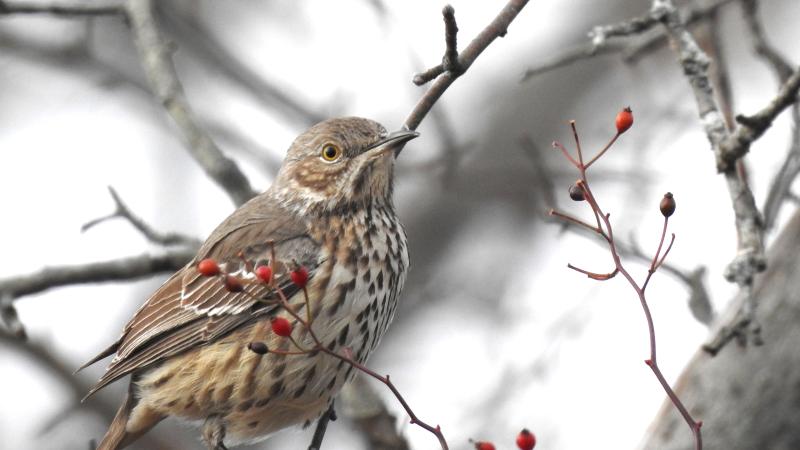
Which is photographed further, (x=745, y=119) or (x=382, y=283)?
(x=382, y=283)

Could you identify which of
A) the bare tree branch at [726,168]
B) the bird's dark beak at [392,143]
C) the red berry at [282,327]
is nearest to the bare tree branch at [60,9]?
the bird's dark beak at [392,143]

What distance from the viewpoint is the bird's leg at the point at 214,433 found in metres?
5.38

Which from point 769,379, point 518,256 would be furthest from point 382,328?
point 518,256

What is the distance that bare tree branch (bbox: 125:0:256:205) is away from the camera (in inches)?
237

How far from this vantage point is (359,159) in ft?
19.0

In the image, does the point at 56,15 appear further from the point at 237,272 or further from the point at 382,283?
the point at 382,283

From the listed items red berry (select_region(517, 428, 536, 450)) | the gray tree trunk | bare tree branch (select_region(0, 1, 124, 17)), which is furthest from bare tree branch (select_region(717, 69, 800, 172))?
bare tree branch (select_region(0, 1, 124, 17))

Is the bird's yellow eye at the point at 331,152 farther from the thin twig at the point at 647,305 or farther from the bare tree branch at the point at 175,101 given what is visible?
the thin twig at the point at 647,305

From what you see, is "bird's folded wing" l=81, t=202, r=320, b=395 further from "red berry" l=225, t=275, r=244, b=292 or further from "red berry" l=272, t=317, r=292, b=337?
"red berry" l=225, t=275, r=244, b=292

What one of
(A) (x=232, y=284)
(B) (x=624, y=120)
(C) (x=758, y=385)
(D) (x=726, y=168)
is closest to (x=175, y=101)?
(A) (x=232, y=284)

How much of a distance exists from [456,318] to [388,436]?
12.3ft

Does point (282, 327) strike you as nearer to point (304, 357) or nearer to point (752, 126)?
point (304, 357)

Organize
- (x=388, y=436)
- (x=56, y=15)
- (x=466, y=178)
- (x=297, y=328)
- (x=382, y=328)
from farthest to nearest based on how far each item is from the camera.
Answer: (x=466, y=178) → (x=56, y=15) → (x=388, y=436) → (x=382, y=328) → (x=297, y=328)

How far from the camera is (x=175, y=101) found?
6.17 m
